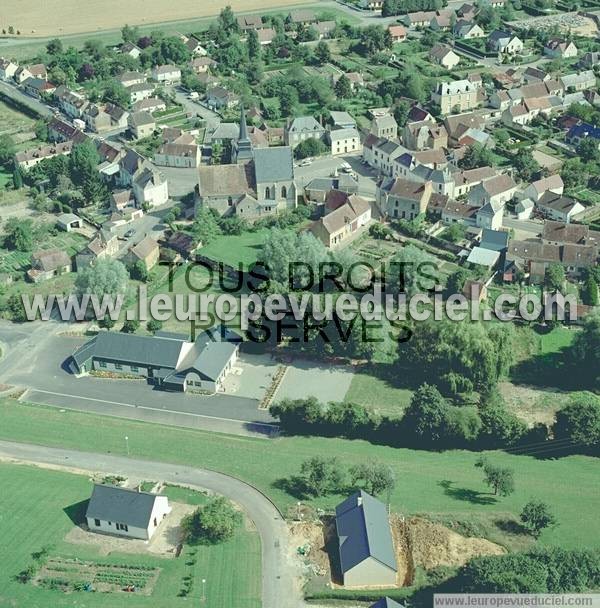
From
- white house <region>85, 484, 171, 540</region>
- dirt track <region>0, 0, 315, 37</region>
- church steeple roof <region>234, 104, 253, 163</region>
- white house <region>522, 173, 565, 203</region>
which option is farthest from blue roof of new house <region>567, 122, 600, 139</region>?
white house <region>85, 484, 171, 540</region>

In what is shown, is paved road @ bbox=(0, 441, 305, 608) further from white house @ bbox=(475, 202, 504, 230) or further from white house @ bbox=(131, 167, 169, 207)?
white house @ bbox=(475, 202, 504, 230)

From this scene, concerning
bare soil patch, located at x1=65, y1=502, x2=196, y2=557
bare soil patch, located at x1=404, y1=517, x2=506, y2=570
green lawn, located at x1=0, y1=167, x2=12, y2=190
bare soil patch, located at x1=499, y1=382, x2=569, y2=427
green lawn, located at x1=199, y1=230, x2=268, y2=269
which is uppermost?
green lawn, located at x1=0, y1=167, x2=12, y2=190

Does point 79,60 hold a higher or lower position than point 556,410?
higher

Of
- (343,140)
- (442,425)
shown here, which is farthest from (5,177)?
(442,425)

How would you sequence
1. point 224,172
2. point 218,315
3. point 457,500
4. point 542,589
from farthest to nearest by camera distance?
point 224,172 → point 218,315 → point 457,500 → point 542,589

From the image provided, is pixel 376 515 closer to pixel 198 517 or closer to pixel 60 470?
pixel 198 517

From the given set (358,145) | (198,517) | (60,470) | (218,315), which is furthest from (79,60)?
(198,517)
